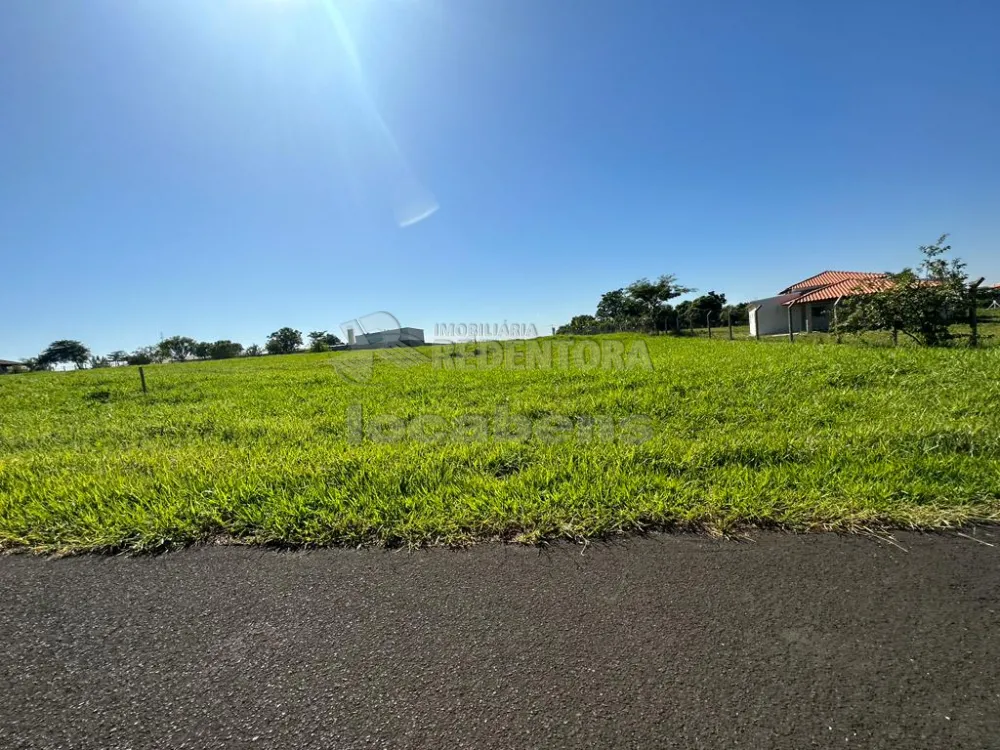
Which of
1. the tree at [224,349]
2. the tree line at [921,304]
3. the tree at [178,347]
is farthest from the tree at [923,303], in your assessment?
the tree at [178,347]

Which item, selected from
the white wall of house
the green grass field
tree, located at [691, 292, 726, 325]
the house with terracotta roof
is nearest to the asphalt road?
the green grass field

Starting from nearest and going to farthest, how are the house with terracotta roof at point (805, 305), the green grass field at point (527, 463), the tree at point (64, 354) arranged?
the green grass field at point (527, 463), the house with terracotta roof at point (805, 305), the tree at point (64, 354)

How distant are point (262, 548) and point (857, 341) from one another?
1511 centimetres

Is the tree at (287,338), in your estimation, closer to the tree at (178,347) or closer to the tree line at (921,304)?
the tree at (178,347)

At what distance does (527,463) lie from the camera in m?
3.24

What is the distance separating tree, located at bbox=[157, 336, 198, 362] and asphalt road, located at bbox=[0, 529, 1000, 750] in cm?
8267

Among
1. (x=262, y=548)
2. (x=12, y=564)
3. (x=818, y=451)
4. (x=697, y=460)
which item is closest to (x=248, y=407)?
(x=12, y=564)

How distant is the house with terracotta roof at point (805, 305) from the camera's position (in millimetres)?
24984

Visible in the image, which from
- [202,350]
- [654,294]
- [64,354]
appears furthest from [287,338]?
[654,294]

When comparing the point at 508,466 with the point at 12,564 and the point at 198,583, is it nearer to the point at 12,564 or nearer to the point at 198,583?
the point at 198,583

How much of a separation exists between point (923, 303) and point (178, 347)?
94.6m

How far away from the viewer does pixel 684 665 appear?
4.36ft

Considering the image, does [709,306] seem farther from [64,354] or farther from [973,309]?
[64,354]

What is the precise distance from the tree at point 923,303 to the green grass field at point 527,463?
5.22 m
